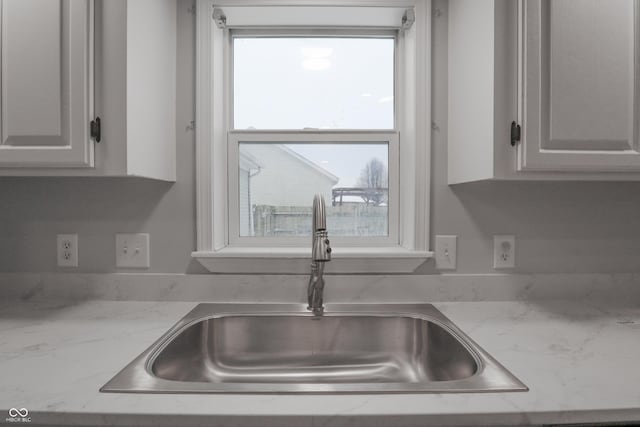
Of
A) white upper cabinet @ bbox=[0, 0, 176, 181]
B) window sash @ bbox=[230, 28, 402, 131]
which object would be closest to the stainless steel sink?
white upper cabinet @ bbox=[0, 0, 176, 181]

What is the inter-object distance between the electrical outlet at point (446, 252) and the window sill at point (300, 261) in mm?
52

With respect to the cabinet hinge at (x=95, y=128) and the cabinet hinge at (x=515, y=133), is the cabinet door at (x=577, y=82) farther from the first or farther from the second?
the cabinet hinge at (x=95, y=128)

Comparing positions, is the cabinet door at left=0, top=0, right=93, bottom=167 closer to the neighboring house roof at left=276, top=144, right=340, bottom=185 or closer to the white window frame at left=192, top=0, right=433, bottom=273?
the white window frame at left=192, top=0, right=433, bottom=273

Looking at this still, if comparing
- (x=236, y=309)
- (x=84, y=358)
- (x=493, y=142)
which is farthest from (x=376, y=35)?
(x=84, y=358)

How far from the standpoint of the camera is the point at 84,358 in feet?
2.61

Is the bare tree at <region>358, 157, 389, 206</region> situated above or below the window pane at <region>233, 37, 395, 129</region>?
below

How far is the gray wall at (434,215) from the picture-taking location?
4.09ft

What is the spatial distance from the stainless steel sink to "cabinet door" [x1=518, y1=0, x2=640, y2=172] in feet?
1.84

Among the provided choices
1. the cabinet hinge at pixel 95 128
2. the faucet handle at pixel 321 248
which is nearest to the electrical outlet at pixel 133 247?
the cabinet hinge at pixel 95 128

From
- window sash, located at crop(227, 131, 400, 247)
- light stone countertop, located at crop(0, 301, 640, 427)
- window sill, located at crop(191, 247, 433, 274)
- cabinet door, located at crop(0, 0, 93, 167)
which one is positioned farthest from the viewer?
window sash, located at crop(227, 131, 400, 247)

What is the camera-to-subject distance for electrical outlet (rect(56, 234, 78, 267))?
1246mm

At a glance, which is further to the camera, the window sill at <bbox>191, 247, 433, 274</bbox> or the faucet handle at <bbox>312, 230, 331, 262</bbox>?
the window sill at <bbox>191, 247, 433, 274</bbox>

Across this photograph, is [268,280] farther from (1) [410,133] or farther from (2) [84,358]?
(1) [410,133]

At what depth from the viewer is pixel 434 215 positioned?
49.8 inches
